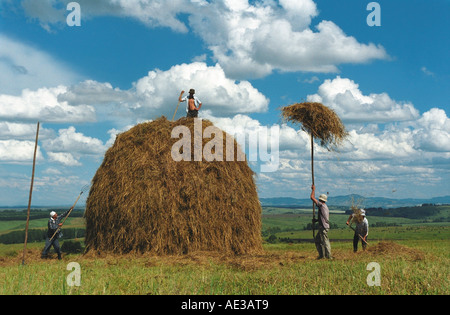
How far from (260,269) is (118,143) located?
9347mm

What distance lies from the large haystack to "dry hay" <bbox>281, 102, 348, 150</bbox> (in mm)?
3493

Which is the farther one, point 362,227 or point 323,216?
point 362,227

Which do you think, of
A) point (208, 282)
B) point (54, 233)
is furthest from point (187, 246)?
point (208, 282)

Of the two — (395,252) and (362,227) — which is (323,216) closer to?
(395,252)

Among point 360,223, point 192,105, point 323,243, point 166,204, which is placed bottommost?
point 323,243

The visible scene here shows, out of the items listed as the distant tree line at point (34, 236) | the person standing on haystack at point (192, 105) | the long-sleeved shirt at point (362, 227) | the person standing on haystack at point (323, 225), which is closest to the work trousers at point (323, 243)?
the person standing on haystack at point (323, 225)

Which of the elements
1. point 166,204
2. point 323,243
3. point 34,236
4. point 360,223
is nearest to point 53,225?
point 166,204

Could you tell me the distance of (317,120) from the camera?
15203 millimetres

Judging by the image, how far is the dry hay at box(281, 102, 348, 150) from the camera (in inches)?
599

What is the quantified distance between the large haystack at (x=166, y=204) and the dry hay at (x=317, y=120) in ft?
11.5

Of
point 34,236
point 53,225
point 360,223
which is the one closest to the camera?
point 53,225

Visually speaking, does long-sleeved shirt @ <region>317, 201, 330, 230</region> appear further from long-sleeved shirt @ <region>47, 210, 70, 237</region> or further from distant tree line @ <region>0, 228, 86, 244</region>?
distant tree line @ <region>0, 228, 86, 244</region>

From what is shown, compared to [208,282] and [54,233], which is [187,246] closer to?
[54,233]
